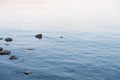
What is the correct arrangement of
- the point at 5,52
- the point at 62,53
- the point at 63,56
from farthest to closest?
the point at 62,53, the point at 63,56, the point at 5,52

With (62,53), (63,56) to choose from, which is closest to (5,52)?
(63,56)

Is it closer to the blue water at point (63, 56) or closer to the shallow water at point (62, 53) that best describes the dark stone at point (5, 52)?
the shallow water at point (62, 53)

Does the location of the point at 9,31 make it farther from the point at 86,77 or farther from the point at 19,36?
the point at 86,77

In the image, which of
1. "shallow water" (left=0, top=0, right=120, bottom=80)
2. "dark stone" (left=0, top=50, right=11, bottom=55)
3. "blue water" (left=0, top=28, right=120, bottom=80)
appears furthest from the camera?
"dark stone" (left=0, top=50, right=11, bottom=55)

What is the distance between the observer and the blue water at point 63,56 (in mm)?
39844

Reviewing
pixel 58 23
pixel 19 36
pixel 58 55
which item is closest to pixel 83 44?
pixel 58 55

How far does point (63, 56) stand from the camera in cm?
4953

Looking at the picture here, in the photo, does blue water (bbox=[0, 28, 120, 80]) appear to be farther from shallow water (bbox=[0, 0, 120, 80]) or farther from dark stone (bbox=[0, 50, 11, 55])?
dark stone (bbox=[0, 50, 11, 55])

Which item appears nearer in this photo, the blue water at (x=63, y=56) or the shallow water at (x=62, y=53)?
the blue water at (x=63, y=56)

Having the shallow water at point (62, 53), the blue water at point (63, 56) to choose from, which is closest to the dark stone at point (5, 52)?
the shallow water at point (62, 53)

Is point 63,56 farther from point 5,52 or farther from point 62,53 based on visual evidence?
point 5,52

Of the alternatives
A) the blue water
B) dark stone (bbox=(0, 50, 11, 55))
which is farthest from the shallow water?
dark stone (bbox=(0, 50, 11, 55))

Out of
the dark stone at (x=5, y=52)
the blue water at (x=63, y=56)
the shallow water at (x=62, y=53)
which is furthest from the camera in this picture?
the dark stone at (x=5, y=52)

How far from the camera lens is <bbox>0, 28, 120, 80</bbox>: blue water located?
131 feet
